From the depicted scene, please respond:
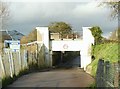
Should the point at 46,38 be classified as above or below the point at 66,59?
above

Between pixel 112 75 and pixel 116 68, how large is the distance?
28.9 inches

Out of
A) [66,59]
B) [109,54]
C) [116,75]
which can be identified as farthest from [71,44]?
[116,75]

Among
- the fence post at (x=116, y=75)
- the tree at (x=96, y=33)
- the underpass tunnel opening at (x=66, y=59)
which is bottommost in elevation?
the underpass tunnel opening at (x=66, y=59)

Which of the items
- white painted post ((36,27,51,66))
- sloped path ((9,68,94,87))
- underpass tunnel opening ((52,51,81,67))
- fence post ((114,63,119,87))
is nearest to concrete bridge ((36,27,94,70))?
white painted post ((36,27,51,66))

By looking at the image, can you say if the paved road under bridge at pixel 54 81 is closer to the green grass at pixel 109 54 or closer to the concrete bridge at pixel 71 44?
the green grass at pixel 109 54

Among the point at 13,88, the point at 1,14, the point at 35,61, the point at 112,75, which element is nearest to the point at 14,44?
the point at 13,88

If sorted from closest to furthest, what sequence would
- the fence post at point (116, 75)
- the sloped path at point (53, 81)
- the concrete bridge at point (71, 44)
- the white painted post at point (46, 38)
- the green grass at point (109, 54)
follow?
the fence post at point (116, 75) < the sloped path at point (53, 81) < the green grass at point (109, 54) < the concrete bridge at point (71, 44) < the white painted post at point (46, 38)

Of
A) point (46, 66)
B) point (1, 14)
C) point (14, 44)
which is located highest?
point (1, 14)

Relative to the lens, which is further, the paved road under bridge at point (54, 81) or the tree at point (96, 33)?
the tree at point (96, 33)

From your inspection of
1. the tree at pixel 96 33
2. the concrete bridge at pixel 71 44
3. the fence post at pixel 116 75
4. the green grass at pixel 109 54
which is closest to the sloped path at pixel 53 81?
the green grass at pixel 109 54

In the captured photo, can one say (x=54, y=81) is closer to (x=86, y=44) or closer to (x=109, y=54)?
(x=109, y=54)

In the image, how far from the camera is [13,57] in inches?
974

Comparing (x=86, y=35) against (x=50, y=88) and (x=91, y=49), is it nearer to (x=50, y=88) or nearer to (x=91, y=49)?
(x=91, y=49)

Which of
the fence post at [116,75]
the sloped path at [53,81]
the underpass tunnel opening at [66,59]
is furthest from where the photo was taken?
the underpass tunnel opening at [66,59]
